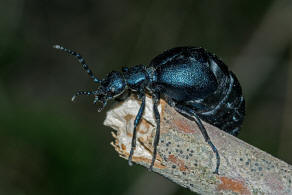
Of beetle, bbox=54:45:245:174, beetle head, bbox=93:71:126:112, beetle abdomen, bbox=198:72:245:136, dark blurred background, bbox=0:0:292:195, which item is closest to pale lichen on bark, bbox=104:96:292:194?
beetle, bbox=54:45:245:174

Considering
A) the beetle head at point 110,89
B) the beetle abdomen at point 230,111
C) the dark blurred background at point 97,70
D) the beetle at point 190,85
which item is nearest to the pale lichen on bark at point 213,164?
the beetle at point 190,85

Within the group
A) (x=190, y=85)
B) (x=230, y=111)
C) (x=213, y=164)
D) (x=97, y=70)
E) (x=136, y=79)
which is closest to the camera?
(x=213, y=164)

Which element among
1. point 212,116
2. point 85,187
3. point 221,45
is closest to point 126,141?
point 212,116

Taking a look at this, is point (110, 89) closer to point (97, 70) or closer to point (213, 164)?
point (213, 164)

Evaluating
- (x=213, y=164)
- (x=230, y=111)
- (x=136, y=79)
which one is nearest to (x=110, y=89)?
(x=136, y=79)

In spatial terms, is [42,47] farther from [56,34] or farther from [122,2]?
[122,2]

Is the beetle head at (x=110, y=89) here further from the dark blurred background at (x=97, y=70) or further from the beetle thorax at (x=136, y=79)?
the dark blurred background at (x=97, y=70)

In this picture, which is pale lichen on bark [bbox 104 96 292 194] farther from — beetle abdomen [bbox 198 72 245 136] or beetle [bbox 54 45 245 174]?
beetle abdomen [bbox 198 72 245 136]
